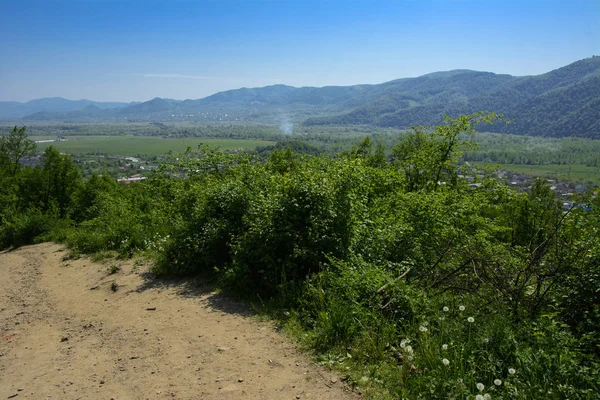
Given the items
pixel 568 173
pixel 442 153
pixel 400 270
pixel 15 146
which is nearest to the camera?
pixel 400 270

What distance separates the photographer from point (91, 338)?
5.99m

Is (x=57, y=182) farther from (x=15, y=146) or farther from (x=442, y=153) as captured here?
(x=442, y=153)

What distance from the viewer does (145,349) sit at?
530 cm

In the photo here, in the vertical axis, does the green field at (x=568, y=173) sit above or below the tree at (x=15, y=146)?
below

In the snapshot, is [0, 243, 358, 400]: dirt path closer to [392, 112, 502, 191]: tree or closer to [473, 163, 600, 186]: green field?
[392, 112, 502, 191]: tree

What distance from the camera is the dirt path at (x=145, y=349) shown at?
427cm

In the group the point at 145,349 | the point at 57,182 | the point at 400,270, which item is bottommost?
the point at 145,349

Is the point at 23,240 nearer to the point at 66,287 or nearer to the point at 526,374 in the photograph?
the point at 66,287

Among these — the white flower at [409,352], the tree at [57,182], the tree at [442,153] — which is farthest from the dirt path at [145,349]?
the tree at [57,182]

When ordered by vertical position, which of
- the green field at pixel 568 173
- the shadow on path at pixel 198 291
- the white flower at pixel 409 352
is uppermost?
the white flower at pixel 409 352

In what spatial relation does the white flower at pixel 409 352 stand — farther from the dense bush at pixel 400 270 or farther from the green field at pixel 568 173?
the green field at pixel 568 173

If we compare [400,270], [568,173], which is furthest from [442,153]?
[568,173]

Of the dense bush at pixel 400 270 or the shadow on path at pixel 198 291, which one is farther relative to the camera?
the shadow on path at pixel 198 291

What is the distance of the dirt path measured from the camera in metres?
4.27
